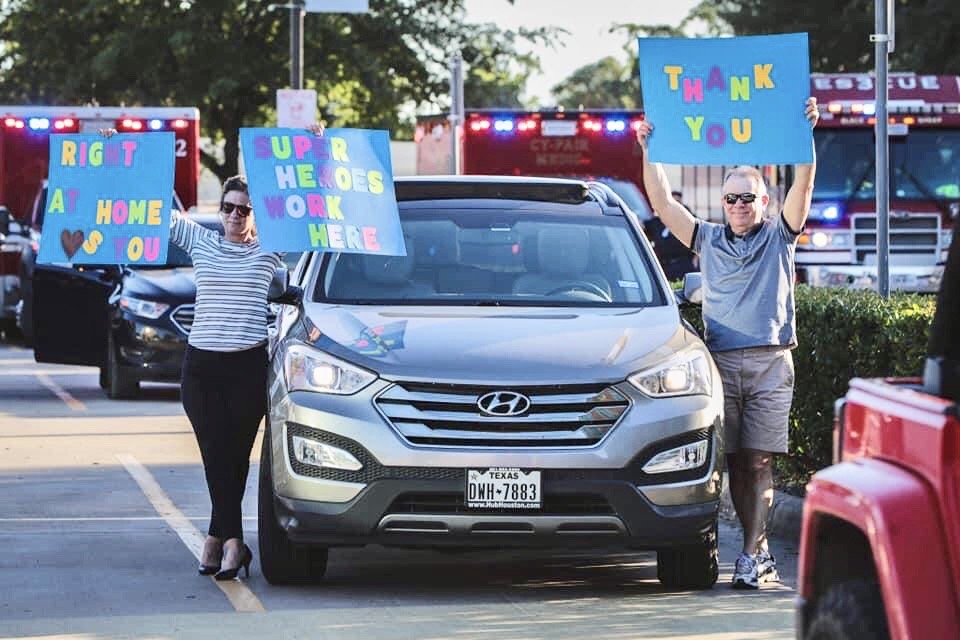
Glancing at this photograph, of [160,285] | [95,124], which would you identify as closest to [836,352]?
[160,285]

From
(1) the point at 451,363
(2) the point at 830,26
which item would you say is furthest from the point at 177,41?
(1) the point at 451,363

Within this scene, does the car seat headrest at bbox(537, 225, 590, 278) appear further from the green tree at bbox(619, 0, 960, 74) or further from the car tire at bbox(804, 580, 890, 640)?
the green tree at bbox(619, 0, 960, 74)

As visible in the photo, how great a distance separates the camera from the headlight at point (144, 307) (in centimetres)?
1842

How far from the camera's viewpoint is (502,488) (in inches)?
343

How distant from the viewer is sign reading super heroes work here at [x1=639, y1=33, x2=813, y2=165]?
1005cm

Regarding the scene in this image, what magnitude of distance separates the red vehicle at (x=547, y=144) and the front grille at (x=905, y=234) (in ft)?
16.4

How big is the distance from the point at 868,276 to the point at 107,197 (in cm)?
1322

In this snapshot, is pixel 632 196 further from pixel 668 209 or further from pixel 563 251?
pixel 668 209

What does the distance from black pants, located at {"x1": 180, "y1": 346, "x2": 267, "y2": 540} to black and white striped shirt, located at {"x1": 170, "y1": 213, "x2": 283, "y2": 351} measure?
0.06 m

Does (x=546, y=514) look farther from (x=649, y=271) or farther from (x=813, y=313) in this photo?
(x=813, y=313)

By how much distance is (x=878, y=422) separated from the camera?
5.21 meters

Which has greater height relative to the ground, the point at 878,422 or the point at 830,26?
the point at 830,26

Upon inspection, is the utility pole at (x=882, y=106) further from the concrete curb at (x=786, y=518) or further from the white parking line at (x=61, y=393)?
the white parking line at (x=61, y=393)

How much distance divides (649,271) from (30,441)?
6735 millimetres
